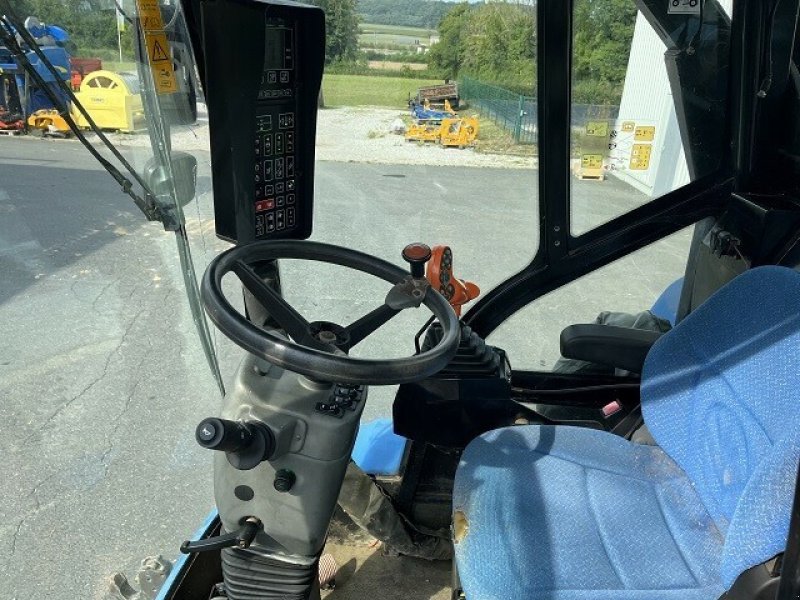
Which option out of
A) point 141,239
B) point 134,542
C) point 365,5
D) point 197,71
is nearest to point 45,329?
point 141,239

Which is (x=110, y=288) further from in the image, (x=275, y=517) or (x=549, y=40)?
(x=549, y=40)

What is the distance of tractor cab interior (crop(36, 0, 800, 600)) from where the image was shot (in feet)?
4.15

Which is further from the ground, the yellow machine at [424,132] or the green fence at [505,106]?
the green fence at [505,106]

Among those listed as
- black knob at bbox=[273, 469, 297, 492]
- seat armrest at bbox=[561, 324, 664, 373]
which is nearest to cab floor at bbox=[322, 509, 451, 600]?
black knob at bbox=[273, 469, 297, 492]

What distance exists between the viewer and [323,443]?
1285 mm

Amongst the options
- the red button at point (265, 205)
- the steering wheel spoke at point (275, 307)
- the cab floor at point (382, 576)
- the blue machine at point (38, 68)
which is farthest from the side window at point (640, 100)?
the blue machine at point (38, 68)

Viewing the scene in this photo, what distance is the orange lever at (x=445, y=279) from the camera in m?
1.65

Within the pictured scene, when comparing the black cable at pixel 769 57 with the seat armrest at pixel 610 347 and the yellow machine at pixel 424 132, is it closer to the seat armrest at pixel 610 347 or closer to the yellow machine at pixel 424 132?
the seat armrest at pixel 610 347

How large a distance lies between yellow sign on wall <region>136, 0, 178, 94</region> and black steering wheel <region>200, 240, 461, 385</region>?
32 centimetres

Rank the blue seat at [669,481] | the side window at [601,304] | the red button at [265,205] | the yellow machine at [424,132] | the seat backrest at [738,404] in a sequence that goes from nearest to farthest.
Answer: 1. the seat backrest at [738,404]
2. the blue seat at [669,481]
3. the red button at [265,205]
4. the yellow machine at [424,132]
5. the side window at [601,304]

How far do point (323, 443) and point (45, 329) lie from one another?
2.93ft

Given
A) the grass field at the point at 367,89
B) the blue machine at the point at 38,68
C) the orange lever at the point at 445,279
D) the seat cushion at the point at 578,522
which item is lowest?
the seat cushion at the point at 578,522

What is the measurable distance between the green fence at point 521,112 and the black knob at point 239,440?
3.07 feet

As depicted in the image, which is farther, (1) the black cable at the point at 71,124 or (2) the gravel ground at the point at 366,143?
(2) the gravel ground at the point at 366,143
